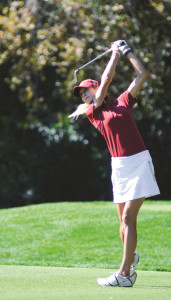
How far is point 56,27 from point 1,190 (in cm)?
636

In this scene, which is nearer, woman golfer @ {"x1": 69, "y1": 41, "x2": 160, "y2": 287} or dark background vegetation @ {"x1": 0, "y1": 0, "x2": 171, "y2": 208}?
woman golfer @ {"x1": 69, "y1": 41, "x2": 160, "y2": 287}

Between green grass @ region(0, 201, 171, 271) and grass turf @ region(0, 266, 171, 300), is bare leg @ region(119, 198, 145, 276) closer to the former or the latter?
grass turf @ region(0, 266, 171, 300)

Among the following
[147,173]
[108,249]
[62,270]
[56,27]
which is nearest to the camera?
[147,173]

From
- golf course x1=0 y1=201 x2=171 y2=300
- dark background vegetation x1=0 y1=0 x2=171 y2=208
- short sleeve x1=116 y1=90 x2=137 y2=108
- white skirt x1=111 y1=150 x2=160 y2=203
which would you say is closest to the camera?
golf course x1=0 y1=201 x2=171 y2=300

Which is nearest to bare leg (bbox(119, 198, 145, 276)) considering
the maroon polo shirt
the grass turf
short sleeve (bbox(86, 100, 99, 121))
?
the grass turf

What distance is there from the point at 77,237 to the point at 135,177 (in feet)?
15.5

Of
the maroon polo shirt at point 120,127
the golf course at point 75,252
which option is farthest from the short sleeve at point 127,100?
the golf course at point 75,252

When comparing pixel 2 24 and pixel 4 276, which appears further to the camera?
pixel 2 24

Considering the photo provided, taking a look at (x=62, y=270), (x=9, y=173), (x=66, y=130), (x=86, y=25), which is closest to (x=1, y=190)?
(x=9, y=173)

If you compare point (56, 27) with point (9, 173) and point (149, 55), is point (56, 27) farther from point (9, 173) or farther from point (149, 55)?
point (9, 173)

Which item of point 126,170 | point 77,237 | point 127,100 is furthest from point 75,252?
point 127,100

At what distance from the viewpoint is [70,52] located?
1558 centimetres

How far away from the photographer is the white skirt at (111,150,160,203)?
5.06 m

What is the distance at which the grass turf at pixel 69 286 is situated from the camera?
450 centimetres
